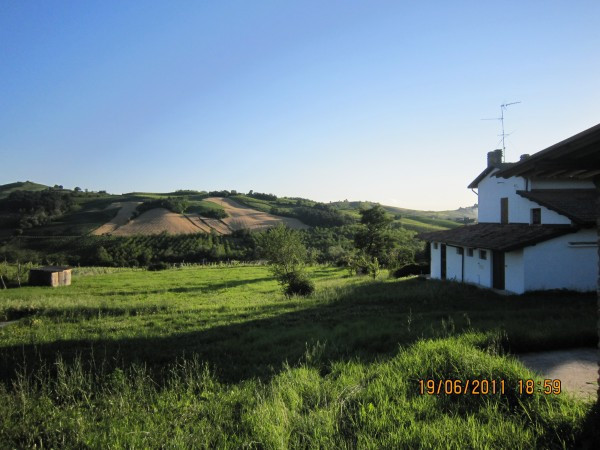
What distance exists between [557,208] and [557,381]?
15.2m

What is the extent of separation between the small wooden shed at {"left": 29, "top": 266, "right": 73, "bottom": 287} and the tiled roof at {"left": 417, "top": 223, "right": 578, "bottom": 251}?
40.2 metres

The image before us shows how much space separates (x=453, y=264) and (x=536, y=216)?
6518 millimetres

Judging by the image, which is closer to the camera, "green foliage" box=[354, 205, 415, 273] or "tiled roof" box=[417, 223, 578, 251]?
"tiled roof" box=[417, 223, 578, 251]

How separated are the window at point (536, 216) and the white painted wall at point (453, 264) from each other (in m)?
5.17

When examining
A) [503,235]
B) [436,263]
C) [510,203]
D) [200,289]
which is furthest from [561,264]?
[200,289]

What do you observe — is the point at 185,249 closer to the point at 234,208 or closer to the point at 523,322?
the point at 234,208

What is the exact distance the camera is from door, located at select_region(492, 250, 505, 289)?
18328 mm

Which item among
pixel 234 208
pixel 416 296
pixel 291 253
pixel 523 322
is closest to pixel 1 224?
pixel 234 208

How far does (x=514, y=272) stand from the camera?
1705 cm

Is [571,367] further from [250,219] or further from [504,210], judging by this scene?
[250,219]

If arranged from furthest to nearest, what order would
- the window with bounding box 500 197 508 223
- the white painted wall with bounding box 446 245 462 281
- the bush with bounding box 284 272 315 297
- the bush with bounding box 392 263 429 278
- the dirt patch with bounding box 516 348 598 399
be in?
the bush with bounding box 392 263 429 278, the white painted wall with bounding box 446 245 462 281, the bush with bounding box 284 272 315 297, the window with bounding box 500 197 508 223, the dirt patch with bounding box 516 348 598 399

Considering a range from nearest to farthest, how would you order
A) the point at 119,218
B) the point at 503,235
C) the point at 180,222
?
the point at 503,235 → the point at 180,222 → the point at 119,218

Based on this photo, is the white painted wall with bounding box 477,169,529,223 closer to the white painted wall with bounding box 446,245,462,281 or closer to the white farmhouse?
the white farmhouse

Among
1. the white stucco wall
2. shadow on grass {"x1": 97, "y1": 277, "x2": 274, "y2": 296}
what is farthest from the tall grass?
shadow on grass {"x1": 97, "y1": 277, "x2": 274, "y2": 296}
